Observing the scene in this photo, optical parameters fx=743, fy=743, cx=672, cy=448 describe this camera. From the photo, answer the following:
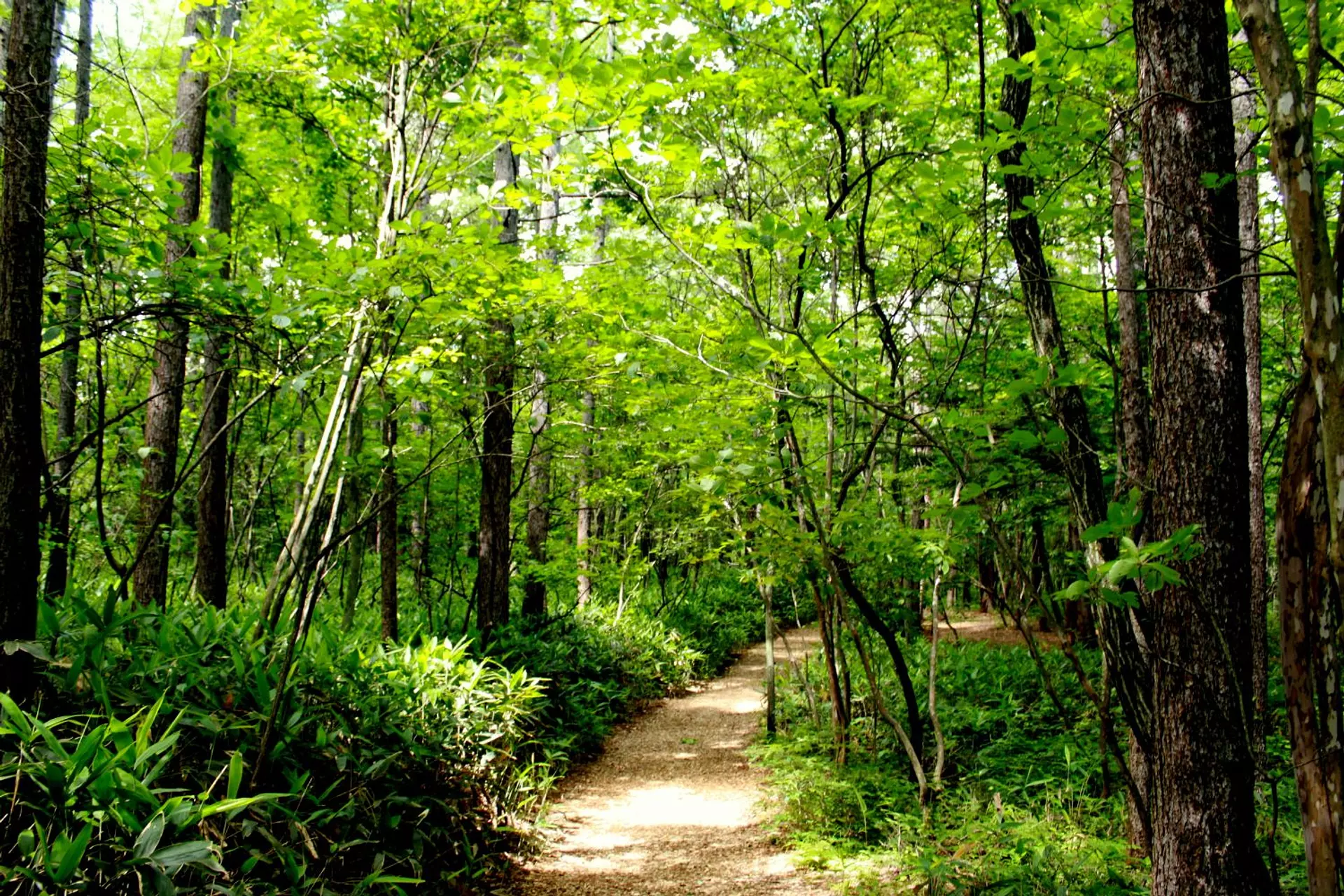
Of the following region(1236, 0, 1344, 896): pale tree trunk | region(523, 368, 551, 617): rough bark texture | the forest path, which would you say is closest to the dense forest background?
region(1236, 0, 1344, 896): pale tree trunk

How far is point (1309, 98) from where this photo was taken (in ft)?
5.79

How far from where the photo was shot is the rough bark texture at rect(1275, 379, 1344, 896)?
1605 mm

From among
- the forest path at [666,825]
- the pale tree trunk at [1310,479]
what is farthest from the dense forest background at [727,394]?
the forest path at [666,825]

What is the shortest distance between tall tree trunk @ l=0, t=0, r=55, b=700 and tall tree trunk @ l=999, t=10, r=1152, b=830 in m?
3.80

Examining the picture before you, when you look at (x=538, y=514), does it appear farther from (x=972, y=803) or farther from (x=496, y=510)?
(x=972, y=803)

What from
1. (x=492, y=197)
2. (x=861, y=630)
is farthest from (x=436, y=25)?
(x=861, y=630)

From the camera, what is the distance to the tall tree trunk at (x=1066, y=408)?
10.7ft

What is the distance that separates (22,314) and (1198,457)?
4.16 m

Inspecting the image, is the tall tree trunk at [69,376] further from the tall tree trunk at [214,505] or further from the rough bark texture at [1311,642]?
the rough bark texture at [1311,642]

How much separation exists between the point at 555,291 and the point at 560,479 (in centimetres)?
676

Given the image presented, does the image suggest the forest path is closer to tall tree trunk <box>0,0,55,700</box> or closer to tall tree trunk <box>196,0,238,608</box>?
tall tree trunk <box>0,0,55,700</box>

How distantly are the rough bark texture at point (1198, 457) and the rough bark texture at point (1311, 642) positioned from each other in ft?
2.14

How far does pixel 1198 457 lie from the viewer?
245 cm

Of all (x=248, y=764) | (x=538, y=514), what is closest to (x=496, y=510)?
(x=538, y=514)
